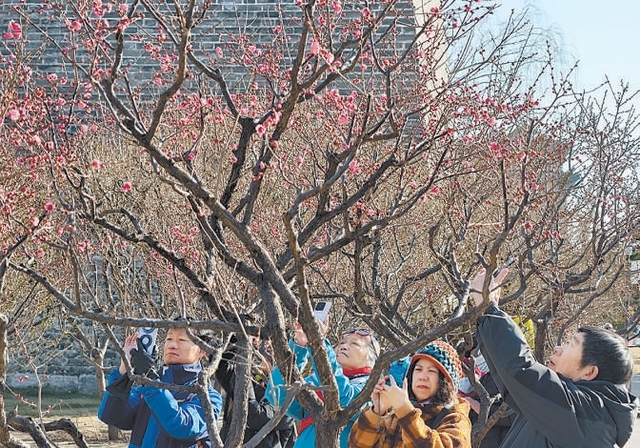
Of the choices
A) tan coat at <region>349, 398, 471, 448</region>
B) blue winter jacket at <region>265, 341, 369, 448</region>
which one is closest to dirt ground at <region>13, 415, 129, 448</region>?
blue winter jacket at <region>265, 341, 369, 448</region>

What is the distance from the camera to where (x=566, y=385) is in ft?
12.0

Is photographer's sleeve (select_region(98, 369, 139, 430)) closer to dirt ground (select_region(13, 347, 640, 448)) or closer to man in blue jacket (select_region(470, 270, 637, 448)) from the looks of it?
man in blue jacket (select_region(470, 270, 637, 448))

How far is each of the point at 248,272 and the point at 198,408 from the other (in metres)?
1.05

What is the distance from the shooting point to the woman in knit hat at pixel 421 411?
4.15 m

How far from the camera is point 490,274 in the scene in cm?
373

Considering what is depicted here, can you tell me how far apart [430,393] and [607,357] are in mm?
1109

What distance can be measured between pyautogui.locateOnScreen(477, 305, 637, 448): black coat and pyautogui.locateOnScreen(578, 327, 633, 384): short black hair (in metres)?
0.05

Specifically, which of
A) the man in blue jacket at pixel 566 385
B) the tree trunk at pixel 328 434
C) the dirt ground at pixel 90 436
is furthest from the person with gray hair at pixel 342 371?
the dirt ground at pixel 90 436

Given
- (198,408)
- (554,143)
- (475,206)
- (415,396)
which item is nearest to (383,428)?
(415,396)

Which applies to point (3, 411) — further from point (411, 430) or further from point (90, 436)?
point (90, 436)

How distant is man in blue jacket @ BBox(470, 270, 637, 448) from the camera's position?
A: 3566mm

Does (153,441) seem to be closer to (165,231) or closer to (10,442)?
(10,442)

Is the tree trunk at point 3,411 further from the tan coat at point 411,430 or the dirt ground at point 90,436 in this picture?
the dirt ground at point 90,436

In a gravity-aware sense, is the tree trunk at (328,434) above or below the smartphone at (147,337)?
below
